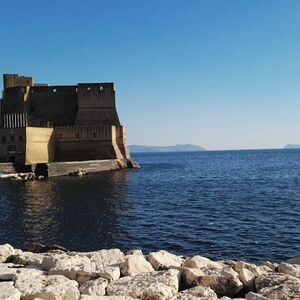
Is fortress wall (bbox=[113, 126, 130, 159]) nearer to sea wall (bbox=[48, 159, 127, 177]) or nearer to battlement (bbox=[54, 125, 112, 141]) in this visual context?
sea wall (bbox=[48, 159, 127, 177])

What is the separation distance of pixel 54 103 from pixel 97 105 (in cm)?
617

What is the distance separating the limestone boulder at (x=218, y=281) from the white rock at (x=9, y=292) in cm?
296

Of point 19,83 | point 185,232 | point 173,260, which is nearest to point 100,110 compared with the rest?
point 19,83

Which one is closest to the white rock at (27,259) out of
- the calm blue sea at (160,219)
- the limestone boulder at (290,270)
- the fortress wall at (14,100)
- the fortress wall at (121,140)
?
the limestone boulder at (290,270)

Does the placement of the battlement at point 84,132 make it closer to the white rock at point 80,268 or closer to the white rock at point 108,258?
the white rock at point 108,258

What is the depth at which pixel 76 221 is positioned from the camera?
822 inches

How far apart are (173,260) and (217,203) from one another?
17180mm

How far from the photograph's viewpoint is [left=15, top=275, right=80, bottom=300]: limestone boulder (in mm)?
Answer: 6988

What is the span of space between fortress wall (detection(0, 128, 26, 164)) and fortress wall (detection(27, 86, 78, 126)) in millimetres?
11760

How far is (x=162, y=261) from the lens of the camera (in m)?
9.27

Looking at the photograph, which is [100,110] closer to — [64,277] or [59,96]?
[59,96]

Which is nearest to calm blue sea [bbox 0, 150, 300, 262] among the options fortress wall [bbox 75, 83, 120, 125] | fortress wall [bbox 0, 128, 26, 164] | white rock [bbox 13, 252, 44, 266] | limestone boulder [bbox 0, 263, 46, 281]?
white rock [bbox 13, 252, 44, 266]

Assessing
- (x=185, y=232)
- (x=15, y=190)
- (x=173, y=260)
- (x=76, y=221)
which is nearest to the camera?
(x=173, y=260)

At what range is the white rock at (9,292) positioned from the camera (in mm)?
6696
